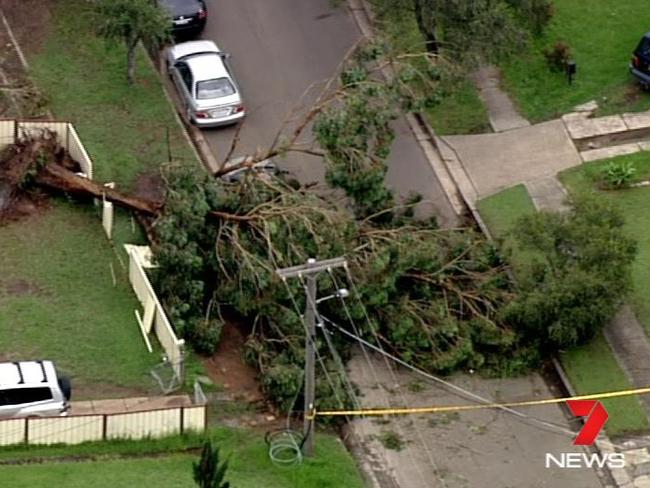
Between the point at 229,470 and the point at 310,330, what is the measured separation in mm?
3277

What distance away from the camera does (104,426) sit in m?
34.8

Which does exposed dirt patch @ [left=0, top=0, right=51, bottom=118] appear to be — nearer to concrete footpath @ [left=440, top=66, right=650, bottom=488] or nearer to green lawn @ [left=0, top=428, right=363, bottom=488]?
concrete footpath @ [left=440, top=66, right=650, bottom=488]

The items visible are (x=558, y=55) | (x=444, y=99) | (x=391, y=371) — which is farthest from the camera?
(x=558, y=55)

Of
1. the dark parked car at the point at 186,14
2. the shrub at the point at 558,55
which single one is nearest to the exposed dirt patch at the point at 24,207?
the dark parked car at the point at 186,14

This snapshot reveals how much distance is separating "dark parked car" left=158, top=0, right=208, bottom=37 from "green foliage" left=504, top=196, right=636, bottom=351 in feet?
38.9

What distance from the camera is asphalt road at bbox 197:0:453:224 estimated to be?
142 ft

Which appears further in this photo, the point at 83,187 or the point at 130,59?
the point at 130,59

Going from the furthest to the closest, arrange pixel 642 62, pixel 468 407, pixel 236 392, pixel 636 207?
pixel 642 62 → pixel 636 207 → pixel 468 407 → pixel 236 392

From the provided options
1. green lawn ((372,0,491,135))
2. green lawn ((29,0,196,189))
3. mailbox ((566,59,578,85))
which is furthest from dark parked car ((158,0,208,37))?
mailbox ((566,59,578,85))

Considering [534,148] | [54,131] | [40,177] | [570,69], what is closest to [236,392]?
[40,177]

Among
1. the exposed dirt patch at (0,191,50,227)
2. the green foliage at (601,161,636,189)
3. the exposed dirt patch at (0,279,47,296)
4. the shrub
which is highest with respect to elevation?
the exposed dirt patch at (0,191,50,227)

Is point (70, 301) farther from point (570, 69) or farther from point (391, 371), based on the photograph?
point (570, 69)

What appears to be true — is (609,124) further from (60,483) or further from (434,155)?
(60,483)

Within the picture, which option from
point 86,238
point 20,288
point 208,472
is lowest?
point 208,472
